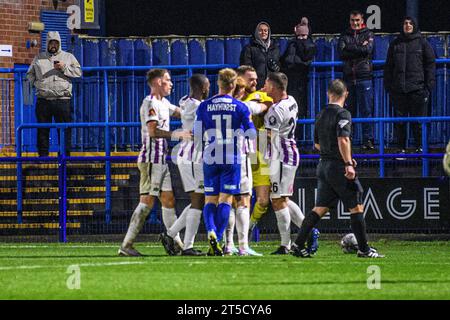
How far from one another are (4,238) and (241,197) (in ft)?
20.4

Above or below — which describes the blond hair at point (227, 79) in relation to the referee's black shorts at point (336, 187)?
above

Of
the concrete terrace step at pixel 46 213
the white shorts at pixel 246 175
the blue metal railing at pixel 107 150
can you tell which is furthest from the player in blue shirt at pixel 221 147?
the concrete terrace step at pixel 46 213

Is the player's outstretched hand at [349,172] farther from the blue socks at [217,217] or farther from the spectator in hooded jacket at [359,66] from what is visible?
the spectator in hooded jacket at [359,66]

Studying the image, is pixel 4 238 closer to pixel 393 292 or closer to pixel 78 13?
pixel 78 13

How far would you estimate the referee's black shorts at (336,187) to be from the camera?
15.4 m

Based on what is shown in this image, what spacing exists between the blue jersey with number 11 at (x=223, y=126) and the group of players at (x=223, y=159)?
11 millimetres

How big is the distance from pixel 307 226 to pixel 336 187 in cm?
55

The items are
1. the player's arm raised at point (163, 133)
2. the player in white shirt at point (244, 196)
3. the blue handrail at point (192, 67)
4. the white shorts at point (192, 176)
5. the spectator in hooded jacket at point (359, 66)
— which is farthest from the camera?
the blue handrail at point (192, 67)

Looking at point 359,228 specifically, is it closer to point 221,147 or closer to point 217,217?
point 217,217

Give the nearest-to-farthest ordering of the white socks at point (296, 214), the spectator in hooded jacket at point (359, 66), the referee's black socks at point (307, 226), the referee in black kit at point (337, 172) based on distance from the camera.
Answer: the referee in black kit at point (337, 172), the referee's black socks at point (307, 226), the white socks at point (296, 214), the spectator in hooded jacket at point (359, 66)

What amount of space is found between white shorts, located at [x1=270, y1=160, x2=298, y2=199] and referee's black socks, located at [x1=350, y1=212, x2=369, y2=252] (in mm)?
1353

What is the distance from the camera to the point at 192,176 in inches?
660

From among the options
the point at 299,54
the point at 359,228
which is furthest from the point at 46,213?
the point at 359,228
